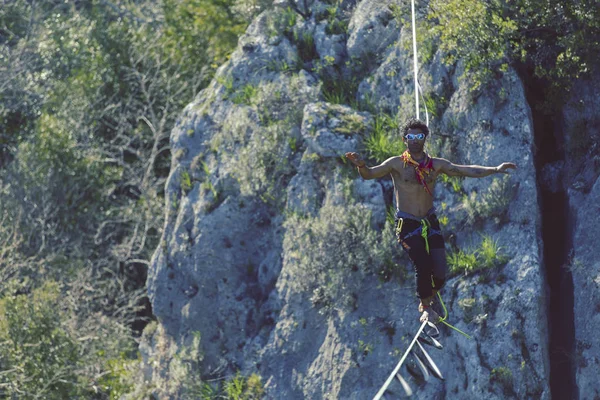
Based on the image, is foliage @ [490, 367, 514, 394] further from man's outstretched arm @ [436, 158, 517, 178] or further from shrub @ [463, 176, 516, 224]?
man's outstretched arm @ [436, 158, 517, 178]

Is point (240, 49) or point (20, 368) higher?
point (240, 49)

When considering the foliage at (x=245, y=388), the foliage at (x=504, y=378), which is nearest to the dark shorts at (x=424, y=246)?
the foliage at (x=504, y=378)

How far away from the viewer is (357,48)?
17.7 metres

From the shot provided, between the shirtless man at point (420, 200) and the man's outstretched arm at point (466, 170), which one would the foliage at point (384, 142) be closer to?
the shirtless man at point (420, 200)

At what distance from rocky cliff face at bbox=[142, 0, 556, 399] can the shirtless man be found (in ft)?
7.31

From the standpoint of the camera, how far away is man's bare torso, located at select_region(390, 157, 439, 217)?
12086 mm

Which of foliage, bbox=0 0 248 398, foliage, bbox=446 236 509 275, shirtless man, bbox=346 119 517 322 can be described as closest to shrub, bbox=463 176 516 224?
foliage, bbox=446 236 509 275

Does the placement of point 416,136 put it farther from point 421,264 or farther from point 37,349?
point 37,349

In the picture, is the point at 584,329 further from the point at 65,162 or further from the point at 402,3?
the point at 65,162

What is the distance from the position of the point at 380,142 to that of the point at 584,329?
149 inches

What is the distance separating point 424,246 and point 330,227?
3.92 m

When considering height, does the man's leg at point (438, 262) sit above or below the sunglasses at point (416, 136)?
below

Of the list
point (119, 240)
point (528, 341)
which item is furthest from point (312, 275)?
point (119, 240)

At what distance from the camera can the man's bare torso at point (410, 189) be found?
1209cm
